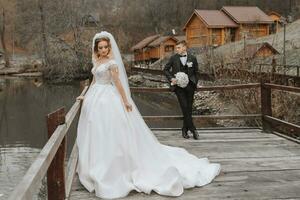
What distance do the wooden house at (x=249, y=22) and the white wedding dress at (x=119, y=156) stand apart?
137 feet

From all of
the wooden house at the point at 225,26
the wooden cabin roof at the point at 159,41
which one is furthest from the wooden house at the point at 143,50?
the wooden house at the point at 225,26

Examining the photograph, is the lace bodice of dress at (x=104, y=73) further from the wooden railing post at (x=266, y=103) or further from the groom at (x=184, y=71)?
the wooden railing post at (x=266, y=103)

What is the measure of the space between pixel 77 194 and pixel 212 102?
19058 millimetres

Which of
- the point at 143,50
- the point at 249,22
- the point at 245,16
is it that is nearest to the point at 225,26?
the point at 249,22

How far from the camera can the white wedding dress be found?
455cm

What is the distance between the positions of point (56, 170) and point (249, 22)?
1789 inches

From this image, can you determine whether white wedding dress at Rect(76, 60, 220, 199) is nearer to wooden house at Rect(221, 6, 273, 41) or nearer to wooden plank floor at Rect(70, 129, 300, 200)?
wooden plank floor at Rect(70, 129, 300, 200)

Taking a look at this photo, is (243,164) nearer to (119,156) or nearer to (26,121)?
(119,156)

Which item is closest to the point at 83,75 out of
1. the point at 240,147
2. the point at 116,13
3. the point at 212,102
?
the point at 212,102

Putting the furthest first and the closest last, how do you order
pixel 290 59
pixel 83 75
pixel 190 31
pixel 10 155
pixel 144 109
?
pixel 190 31 < pixel 83 75 < pixel 290 59 < pixel 144 109 < pixel 10 155

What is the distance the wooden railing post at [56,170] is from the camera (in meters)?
3.79

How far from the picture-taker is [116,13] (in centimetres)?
9469

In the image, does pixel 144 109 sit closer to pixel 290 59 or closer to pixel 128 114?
pixel 290 59

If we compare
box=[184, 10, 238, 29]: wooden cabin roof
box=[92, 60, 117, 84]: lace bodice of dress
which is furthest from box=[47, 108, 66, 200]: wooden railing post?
box=[184, 10, 238, 29]: wooden cabin roof
